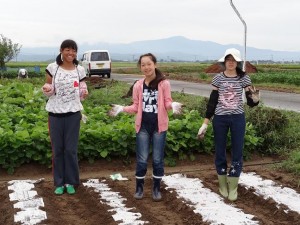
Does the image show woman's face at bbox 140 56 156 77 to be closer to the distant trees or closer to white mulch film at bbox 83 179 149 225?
white mulch film at bbox 83 179 149 225

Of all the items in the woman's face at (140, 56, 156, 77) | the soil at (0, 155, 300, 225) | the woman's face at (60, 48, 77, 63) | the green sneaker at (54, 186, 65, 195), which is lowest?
the soil at (0, 155, 300, 225)

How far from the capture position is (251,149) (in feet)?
22.0

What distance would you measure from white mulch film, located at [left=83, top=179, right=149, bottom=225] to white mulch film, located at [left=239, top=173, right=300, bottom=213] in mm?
1466

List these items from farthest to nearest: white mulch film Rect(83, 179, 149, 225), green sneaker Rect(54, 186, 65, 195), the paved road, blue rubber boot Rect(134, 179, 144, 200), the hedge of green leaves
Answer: the paved road → the hedge of green leaves → green sneaker Rect(54, 186, 65, 195) → blue rubber boot Rect(134, 179, 144, 200) → white mulch film Rect(83, 179, 149, 225)

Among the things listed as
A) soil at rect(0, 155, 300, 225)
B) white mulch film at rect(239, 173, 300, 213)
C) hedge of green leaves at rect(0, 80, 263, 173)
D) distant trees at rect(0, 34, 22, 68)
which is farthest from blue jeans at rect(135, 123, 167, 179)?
distant trees at rect(0, 34, 22, 68)

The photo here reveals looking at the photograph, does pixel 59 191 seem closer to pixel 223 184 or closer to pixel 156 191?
pixel 156 191

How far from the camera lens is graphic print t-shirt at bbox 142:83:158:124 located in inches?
178

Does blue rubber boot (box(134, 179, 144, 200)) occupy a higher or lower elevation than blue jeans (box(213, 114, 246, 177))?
lower

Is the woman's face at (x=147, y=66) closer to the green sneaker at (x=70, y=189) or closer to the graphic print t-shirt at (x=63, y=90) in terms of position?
the graphic print t-shirt at (x=63, y=90)

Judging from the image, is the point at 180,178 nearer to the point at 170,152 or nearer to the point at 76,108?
the point at 170,152

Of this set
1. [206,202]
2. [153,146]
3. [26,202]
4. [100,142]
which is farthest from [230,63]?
[26,202]

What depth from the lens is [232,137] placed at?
4703mm

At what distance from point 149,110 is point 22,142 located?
204 centimetres

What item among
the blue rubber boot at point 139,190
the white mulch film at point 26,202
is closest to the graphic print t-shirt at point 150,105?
the blue rubber boot at point 139,190
